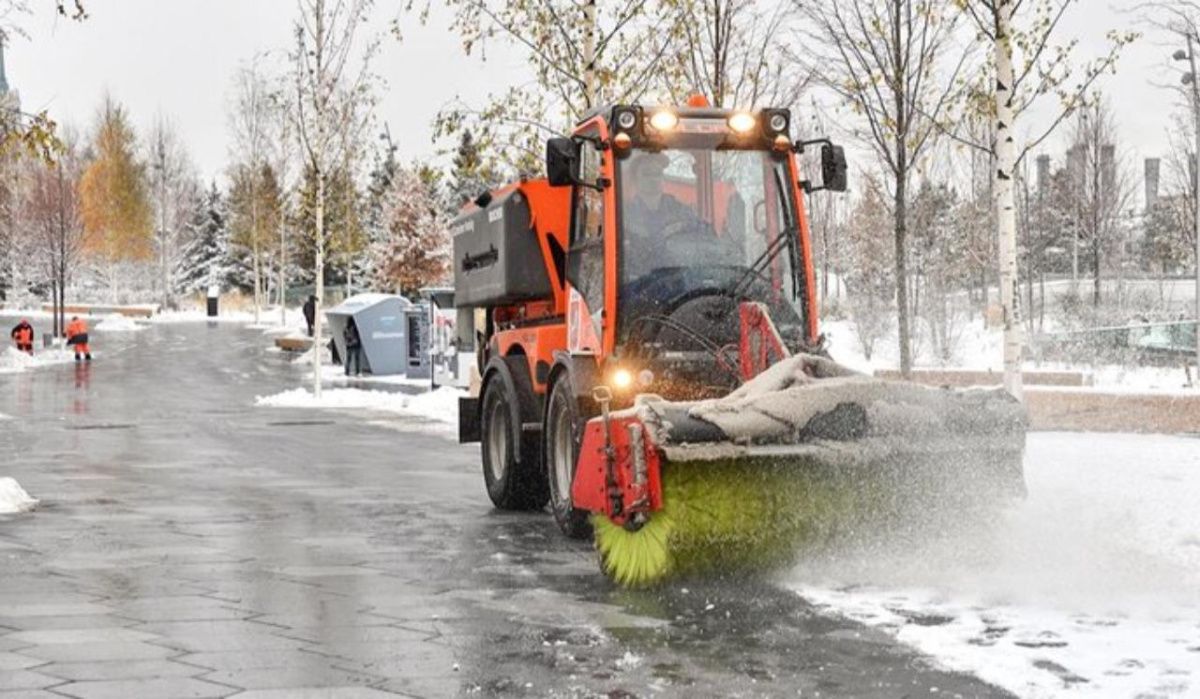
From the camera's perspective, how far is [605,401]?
8.52m

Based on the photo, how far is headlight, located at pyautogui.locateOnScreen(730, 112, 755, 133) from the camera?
9930 mm

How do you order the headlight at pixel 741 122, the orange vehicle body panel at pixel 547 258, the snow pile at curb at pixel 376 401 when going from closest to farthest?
the headlight at pixel 741 122
the orange vehicle body panel at pixel 547 258
the snow pile at curb at pixel 376 401

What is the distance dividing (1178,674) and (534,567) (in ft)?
13.8

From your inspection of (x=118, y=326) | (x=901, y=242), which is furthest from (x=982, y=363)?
(x=118, y=326)

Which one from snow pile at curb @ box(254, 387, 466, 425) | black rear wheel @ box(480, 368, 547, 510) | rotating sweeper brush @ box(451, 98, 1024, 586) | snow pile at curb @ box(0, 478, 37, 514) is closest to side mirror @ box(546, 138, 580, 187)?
rotating sweeper brush @ box(451, 98, 1024, 586)

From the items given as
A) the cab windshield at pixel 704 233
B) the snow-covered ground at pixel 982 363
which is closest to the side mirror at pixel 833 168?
the cab windshield at pixel 704 233

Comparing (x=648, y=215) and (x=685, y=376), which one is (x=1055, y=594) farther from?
(x=648, y=215)

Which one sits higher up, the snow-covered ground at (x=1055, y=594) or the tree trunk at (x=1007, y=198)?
the tree trunk at (x=1007, y=198)

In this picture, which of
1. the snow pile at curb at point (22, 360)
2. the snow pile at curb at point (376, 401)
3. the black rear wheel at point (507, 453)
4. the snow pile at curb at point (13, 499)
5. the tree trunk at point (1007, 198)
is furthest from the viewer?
the snow pile at curb at point (22, 360)

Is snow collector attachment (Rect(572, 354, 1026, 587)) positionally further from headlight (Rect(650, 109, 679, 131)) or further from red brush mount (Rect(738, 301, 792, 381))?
headlight (Rect(650, 109, 679, 131))

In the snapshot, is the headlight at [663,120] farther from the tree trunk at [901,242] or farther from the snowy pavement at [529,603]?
the tree trunk at [901,242]

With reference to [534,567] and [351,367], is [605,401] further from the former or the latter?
[351,367]

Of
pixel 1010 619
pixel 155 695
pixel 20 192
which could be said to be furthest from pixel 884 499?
pixel 20 192

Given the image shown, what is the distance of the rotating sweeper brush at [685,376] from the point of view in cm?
808
